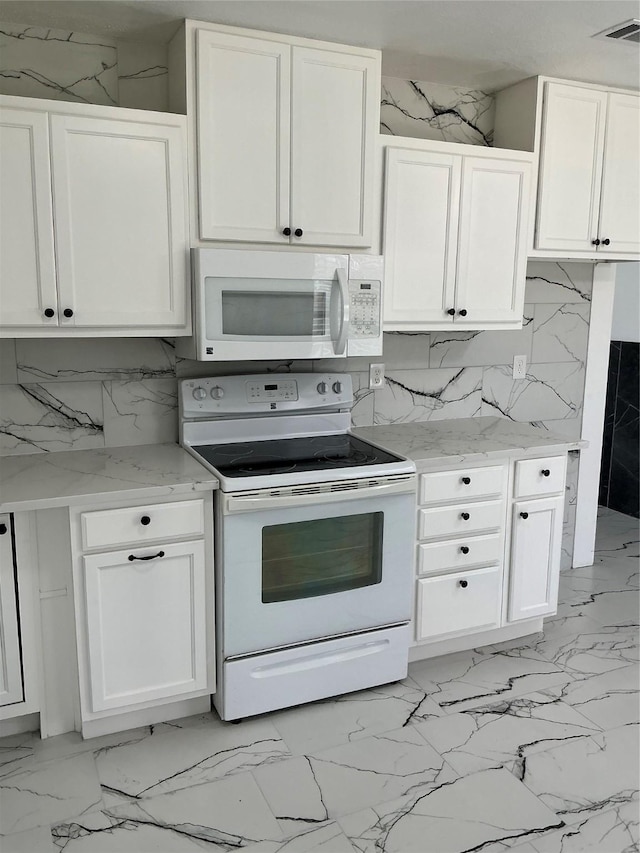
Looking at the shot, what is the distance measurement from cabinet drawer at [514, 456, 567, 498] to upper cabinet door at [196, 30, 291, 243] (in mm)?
1367

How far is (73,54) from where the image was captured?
251cm

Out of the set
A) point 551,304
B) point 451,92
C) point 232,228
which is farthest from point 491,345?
point 232,228

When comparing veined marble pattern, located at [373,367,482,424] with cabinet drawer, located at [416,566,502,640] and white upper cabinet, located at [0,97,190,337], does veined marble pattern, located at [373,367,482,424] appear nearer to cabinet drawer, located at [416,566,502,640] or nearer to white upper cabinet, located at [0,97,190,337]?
cabinet drawer, located at [416,566,502,640]

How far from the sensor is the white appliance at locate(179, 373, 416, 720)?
2.40 m

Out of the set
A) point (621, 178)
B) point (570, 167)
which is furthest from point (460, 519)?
point (621, 178)

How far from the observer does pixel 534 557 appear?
303 centimetres

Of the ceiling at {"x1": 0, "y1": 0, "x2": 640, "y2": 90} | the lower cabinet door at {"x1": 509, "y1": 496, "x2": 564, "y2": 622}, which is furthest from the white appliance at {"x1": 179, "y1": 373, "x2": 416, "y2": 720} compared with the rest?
the ceiling at {"x1": 0, "y1": 0, "x2": 640, "y2": 90}

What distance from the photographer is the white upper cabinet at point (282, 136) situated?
243 cm

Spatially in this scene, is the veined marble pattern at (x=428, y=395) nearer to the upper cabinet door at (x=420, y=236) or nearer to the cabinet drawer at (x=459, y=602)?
the upper cabinet door at (x=420, y=236)

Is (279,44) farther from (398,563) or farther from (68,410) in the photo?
(398,563)

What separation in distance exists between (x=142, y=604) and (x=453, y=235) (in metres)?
1.87

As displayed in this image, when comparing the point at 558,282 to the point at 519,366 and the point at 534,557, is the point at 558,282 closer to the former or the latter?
the point at 519,366

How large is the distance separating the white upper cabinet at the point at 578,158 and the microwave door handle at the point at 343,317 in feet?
3.20

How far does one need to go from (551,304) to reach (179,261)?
79.8 inches
